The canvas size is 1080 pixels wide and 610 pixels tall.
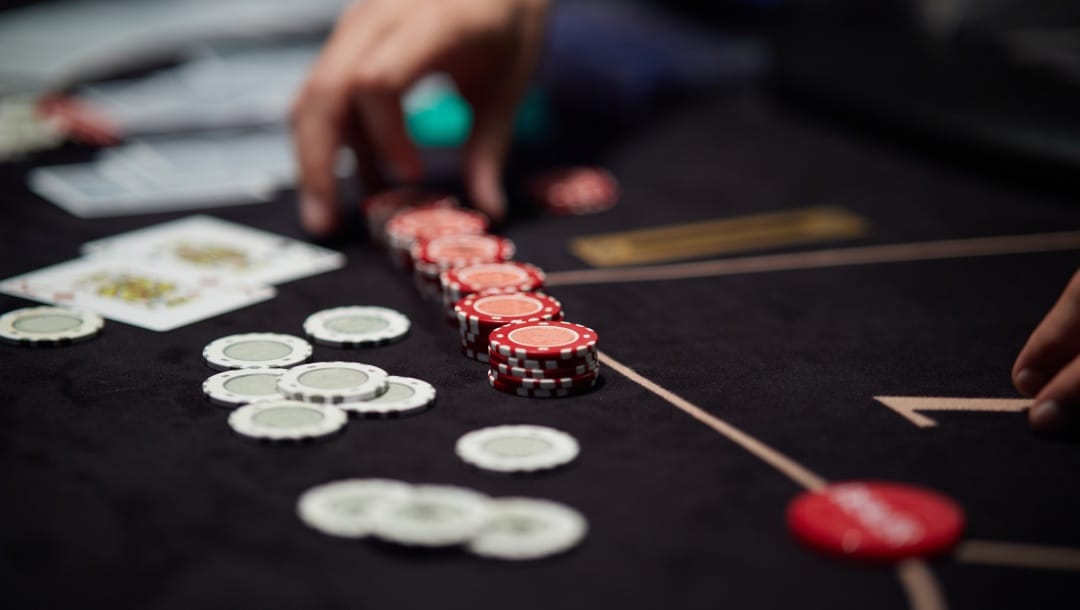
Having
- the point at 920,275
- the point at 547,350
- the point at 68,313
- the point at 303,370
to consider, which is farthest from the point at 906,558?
A: the point at 68,313

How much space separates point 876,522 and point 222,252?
71.2 inches

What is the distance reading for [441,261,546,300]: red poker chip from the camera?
222cm

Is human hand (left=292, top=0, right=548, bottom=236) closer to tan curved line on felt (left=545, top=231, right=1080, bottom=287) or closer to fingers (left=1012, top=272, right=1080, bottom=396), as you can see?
tan curved line on felt (left=545, top=231, right=1080, bottom=287)

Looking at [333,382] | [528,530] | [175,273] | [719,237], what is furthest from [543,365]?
[719,237]

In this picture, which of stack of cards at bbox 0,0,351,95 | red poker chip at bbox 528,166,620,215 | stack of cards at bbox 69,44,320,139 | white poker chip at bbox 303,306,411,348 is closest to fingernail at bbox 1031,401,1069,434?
white poker chip at bbox 303,306,411,348

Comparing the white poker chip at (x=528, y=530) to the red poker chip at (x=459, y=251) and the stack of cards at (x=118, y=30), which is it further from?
the stack of cards at (x=118, y=30)

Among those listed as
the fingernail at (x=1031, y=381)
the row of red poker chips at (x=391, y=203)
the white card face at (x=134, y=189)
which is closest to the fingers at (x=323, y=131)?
the row of red poker chips at (x=391, y=203)

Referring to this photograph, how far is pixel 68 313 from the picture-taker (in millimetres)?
2125

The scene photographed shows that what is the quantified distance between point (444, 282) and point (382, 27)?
1.04 m

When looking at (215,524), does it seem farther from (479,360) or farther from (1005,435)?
(1005,435)

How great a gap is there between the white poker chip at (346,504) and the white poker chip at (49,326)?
826mm

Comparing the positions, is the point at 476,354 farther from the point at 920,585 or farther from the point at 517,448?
the point at 920,585

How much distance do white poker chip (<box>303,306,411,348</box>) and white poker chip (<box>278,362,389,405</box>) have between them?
0.45 ft

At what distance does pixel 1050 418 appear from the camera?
1.64 metres
